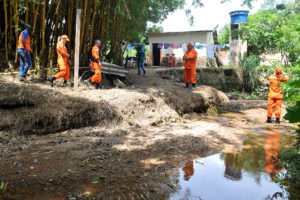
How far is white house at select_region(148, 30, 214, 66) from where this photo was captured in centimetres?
1777

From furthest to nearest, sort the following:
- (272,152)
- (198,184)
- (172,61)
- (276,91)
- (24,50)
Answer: (172,61) < (276,91) < (24,50) < (272,152) < (198,184)

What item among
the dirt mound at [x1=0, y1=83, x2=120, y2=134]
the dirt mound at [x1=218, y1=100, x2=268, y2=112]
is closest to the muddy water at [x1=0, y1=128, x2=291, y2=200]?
the dirt mound at [x1=0, y1=83, x2=120, y2=134]

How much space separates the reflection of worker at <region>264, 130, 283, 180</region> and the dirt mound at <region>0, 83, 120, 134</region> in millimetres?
3178

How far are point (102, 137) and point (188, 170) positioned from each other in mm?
2010

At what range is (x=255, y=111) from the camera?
8906 mm

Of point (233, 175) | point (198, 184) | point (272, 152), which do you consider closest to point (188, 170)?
point (198, 184)

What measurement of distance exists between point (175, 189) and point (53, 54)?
582 centimetres

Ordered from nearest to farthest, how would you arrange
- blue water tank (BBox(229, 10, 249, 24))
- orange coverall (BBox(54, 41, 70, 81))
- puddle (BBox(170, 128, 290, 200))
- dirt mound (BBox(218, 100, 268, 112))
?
puddle (BBox(170, 128, 290, 200)), orange coverall (BBox(54, 41, 70, 81)), dirt mound (BBox(218, 100, 268, 112)), blue water tank (BBox(229, 10, 249, 24))

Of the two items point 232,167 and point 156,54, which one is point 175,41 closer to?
point 156,54

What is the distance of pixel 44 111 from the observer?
499 centimetres

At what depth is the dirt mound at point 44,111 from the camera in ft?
15.5

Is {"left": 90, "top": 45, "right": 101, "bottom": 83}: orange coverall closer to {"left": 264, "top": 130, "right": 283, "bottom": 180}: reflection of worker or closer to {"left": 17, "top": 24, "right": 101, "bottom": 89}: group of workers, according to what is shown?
{"left": 17, "top": 24, "right": 101, "bottom": 89}: group of workers

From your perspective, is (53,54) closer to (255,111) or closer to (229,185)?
(229,185)

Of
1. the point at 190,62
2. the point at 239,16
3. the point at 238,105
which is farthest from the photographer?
the point at 239,16
